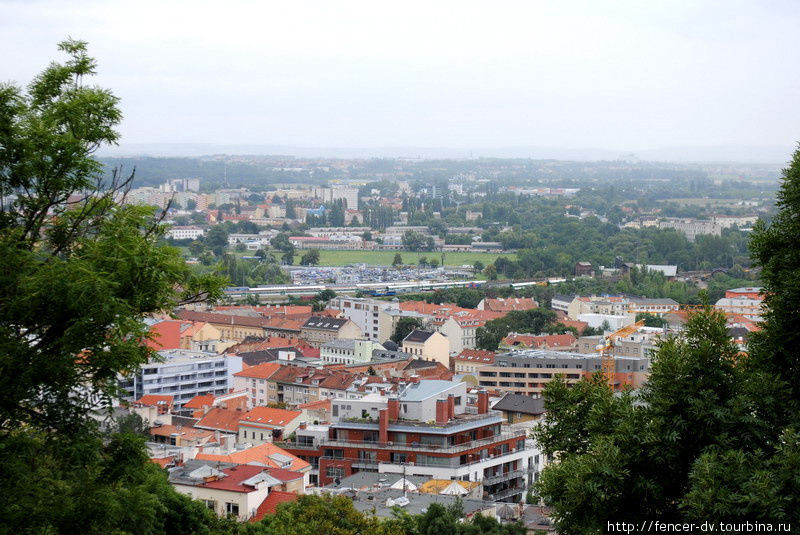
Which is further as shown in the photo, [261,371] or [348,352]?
[348,352]

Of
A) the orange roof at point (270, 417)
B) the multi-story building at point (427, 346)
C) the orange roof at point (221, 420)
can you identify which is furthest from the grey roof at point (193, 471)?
the multi-story building at point (427, 346)

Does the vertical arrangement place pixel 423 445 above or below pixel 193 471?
below

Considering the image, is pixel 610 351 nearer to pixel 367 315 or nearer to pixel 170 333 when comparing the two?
pixel 367 315

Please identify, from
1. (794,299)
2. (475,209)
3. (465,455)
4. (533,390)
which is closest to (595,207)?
(475,209)

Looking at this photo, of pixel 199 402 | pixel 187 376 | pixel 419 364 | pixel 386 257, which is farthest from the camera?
pixel 386 257

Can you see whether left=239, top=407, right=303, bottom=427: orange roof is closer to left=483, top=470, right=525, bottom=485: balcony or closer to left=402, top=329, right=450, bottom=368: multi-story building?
left=483, top=470, right=525, bottom=485: balcony

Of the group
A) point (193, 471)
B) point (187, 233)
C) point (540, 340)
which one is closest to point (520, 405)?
point (193, 471)
